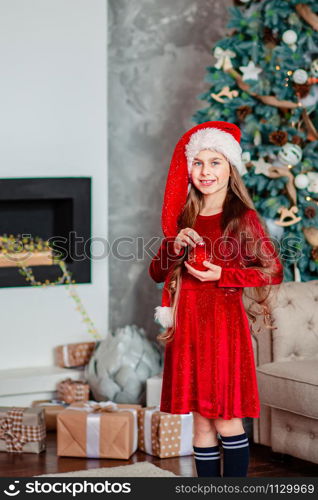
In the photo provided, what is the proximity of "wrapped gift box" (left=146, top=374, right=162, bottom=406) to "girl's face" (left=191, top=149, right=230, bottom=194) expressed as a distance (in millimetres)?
1681

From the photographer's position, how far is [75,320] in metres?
4.45

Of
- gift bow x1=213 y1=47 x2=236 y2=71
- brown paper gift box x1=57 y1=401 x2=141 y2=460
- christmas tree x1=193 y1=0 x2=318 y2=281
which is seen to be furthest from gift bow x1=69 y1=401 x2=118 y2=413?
gift bow x1=213 y1=47 x2=236 y2=71

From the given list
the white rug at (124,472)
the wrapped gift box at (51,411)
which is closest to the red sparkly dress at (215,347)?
the white rug at (124,472)

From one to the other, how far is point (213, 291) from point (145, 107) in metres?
2.50

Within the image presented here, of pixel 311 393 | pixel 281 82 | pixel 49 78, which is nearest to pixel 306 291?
pixel 311 393

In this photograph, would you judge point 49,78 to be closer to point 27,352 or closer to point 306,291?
point 27,352

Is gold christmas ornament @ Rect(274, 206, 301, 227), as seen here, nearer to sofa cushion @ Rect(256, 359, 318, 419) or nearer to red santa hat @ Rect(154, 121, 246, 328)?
sofa cushion @ Rect(256, 359, 318, 419)

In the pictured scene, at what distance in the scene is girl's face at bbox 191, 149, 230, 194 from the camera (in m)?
2.49

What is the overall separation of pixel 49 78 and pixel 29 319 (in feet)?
4.38

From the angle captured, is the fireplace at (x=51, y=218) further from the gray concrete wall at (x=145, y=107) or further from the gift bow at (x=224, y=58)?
the gift bow at (x=224, y=58)

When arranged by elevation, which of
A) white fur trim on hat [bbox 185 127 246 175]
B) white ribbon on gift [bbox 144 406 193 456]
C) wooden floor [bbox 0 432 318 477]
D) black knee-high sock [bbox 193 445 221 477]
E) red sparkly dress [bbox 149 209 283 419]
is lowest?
wooden floor [bbox 0 432 318 477]

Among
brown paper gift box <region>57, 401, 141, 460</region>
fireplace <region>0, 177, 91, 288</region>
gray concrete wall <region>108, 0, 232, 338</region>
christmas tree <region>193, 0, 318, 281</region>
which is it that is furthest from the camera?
gray concrete wall <region>108, 0, 232, 338</region>

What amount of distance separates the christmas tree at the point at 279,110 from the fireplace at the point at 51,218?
3.14 feet

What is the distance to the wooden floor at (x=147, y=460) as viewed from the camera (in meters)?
3.26
